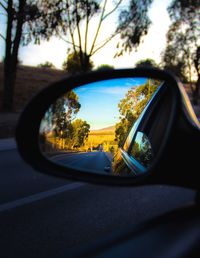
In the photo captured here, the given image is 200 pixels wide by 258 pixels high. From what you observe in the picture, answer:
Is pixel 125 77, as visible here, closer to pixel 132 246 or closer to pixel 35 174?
pixel 132 246

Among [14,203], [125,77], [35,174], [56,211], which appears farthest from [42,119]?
[35,174]

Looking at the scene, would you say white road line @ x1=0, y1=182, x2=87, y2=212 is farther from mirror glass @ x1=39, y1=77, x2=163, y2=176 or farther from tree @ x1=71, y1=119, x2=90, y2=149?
tree @ x1=71, y1=119, x2=90, y2=149

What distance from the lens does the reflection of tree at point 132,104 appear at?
7.05 ft

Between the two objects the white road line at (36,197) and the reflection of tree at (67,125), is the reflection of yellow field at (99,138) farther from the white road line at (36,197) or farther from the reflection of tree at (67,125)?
the white road line at (36,197)

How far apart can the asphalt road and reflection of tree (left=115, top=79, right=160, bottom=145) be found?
4.67 feet

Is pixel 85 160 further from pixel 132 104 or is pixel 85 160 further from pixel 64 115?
pixel 132 104

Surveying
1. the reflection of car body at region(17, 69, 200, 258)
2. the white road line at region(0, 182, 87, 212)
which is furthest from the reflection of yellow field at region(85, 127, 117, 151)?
the white road line at region(0, 182, 87, 212)

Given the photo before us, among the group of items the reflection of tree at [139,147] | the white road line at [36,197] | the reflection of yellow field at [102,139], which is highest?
the reflection of yellow field at [102,139]

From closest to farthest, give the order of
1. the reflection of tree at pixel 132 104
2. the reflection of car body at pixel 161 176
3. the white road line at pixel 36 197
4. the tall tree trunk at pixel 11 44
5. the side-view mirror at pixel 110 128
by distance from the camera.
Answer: the reflection of car body at pixel 161 176 → the side-view mirror at pixel 110 128 → the reflection of tree at pixel 132 104 → the white road line at pixel 36 197 → the tall tree trunk at pixel 11 44

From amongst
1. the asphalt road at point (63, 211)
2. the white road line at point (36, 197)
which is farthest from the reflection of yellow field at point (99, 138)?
the white road line at point (36, 197)

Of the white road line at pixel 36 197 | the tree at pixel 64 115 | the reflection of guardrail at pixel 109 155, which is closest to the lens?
the tree at pixel 64 115

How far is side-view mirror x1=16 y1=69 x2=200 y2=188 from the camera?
1248 millimetres

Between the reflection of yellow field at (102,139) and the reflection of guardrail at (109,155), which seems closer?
the reflection of yellow field at (102,139)

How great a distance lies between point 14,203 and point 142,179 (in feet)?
12.9
